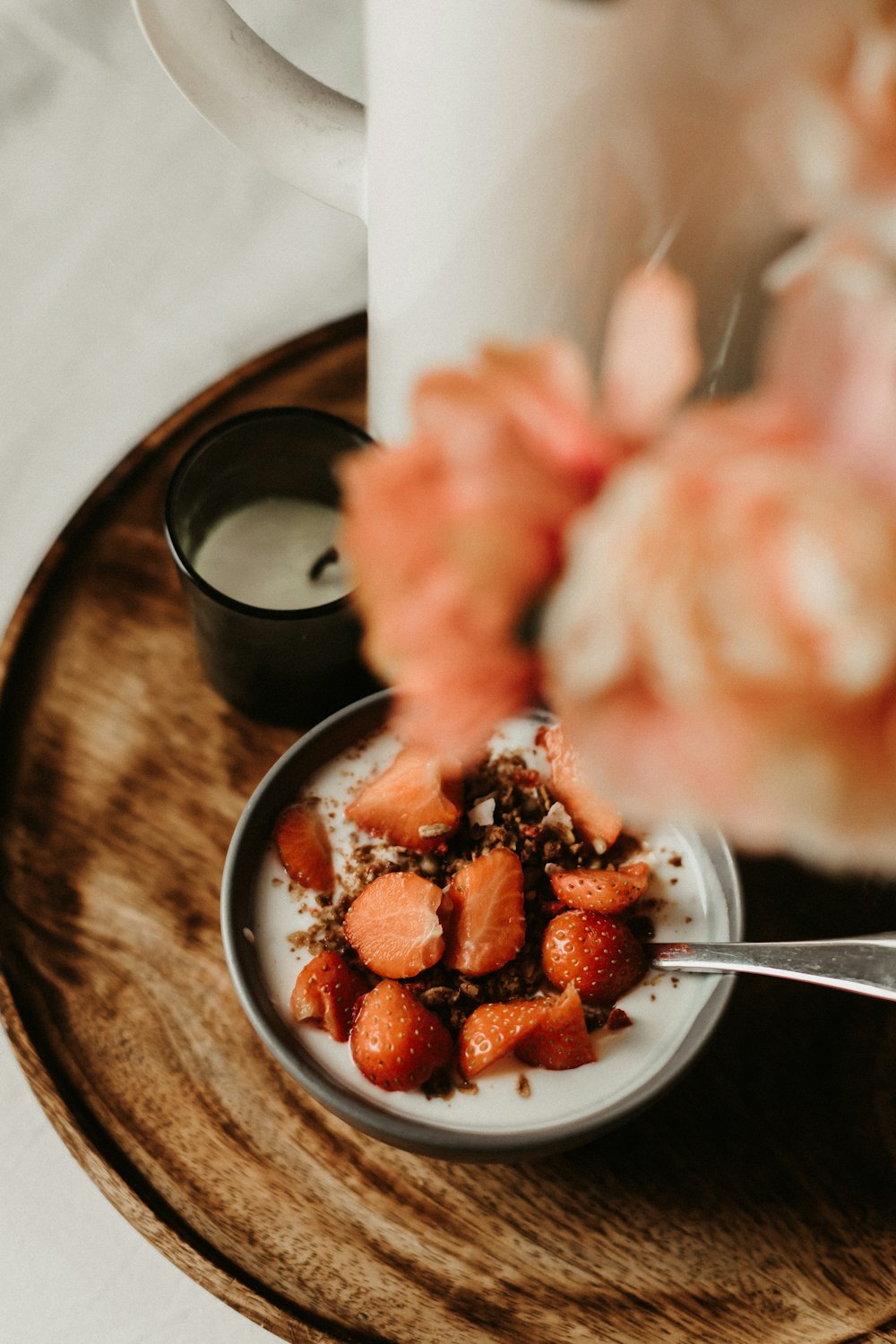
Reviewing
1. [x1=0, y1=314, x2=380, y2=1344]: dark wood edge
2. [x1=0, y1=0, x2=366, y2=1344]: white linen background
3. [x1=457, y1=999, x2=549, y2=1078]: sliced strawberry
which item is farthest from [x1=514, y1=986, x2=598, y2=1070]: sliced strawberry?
[x1=0, y1=0, x2=366, y2=1344]: white linen background

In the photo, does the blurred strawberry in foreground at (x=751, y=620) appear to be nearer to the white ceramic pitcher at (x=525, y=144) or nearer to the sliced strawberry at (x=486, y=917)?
the white ceramic pitcher at (x=525, y=144)

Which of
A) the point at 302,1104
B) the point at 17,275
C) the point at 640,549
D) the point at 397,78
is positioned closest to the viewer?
the point at 640,549

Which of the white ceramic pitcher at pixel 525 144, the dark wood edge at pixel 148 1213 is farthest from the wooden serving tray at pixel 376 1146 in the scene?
the white ceramic pitcher at pixel 525 144

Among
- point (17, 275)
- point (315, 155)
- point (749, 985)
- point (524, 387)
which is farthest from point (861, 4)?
point (17, 275)

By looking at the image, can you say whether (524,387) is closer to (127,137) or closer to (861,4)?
(861,4)

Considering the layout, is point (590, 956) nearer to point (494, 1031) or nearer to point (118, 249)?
point (494, 1031)
